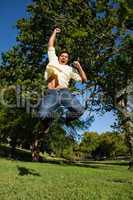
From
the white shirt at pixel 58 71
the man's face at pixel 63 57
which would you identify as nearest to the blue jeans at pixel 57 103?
the white shirt at pixel 58 71

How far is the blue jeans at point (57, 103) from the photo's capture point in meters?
11.1

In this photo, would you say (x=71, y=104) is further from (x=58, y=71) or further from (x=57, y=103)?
(x=58, y=71)

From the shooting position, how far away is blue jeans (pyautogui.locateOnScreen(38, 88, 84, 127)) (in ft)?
36.4

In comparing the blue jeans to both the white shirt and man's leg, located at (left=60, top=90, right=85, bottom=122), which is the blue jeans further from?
the white shirt

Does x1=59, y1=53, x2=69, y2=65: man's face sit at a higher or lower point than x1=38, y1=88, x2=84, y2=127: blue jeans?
higher

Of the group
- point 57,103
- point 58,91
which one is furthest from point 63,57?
point 57,103

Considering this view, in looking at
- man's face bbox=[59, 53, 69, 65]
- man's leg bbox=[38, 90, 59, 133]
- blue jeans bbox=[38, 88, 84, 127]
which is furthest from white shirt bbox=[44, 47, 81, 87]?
man's leg bbox=[38, 90, 59, 133]

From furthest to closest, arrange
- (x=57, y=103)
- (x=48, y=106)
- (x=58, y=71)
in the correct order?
(x=58, y=71), (x=57, y=103), (x=48, y=106)

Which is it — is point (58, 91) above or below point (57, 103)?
above

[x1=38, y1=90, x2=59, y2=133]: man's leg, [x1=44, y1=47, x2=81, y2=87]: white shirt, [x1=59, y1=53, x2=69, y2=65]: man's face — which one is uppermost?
[x1=59, y1=53, x2=69, y2=65]: man's face

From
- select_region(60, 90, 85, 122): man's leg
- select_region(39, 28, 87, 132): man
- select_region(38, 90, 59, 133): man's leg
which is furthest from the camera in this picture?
select_region(60, 90, 85, 122): man's leg

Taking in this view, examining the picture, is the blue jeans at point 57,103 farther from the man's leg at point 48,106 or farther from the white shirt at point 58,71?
the white shirt at point 58,71

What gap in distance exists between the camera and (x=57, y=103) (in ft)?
36.8

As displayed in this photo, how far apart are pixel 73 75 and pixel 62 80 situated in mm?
418
